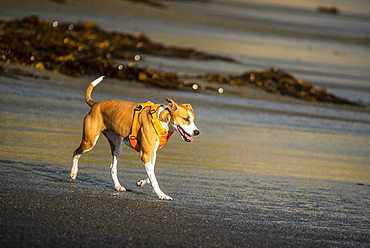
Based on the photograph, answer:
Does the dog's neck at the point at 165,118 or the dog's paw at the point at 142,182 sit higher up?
the dog's neck at the point at 165,118

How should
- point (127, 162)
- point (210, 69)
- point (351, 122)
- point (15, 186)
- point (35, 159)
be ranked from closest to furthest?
point (15, 186), point (35, 159), point (127, 162), point (351, 122), point (210, 69)

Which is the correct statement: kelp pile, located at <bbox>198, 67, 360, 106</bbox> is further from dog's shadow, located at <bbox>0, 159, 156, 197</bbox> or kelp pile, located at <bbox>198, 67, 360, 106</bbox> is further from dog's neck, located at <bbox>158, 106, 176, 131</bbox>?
dog's neck, located at <bbox>158, 106, 176, 131</bbox>

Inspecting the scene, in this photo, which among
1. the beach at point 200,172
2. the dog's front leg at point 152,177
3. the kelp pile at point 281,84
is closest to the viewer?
the beach at point 200,172

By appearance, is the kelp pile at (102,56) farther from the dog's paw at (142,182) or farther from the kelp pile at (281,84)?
the dog's paw at (142,182)

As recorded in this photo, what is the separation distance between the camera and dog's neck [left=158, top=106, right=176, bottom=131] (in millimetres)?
7648

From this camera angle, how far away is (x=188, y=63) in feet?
67.6

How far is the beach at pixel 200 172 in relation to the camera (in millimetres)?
6266

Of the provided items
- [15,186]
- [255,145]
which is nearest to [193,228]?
[15,186]

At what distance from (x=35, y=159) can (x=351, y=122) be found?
28.0 feet

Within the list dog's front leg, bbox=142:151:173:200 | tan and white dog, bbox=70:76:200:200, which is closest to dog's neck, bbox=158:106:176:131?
tan and white dog, bbox=70:76:200:200

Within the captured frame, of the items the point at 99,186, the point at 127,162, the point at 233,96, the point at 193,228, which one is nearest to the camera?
the point at 193,228

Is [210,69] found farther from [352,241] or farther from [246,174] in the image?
[352,241]

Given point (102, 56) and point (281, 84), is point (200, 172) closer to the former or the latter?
point (281, 84)

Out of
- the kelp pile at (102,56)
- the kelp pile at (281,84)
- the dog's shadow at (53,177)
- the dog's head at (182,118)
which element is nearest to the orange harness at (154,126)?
the dog's head at (182,118)
